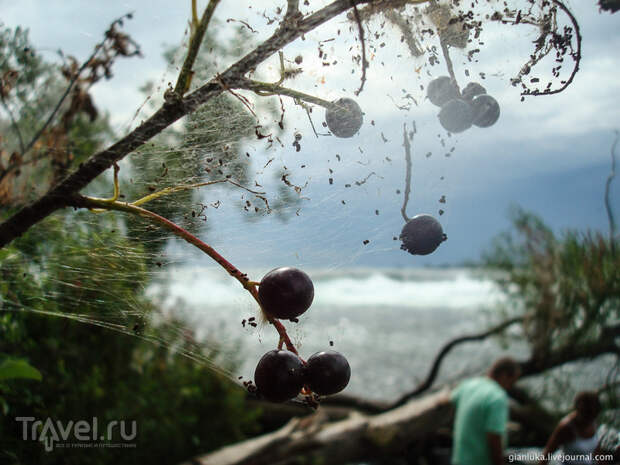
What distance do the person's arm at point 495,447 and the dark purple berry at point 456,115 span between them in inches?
96.0

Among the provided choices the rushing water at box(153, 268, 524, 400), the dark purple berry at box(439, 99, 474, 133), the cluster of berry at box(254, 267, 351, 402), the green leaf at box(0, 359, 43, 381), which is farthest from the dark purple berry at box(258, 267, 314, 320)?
the rushing water at box(153, 268, 524, 400)

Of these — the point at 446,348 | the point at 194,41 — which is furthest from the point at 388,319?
the point at 194,41

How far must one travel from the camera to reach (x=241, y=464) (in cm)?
278

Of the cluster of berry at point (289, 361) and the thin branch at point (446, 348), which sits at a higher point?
the thin branch at point (446, 348)

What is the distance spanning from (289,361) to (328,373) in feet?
0.17

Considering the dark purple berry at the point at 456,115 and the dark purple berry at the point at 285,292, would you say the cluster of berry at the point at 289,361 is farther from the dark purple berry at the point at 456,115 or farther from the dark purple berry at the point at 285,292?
the dark purple berry at the point at 456,115

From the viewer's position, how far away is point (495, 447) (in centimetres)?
263

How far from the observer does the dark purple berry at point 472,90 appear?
635mm

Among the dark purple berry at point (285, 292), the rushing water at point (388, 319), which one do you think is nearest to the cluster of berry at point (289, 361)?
the dark purple berry at point (285, 292)

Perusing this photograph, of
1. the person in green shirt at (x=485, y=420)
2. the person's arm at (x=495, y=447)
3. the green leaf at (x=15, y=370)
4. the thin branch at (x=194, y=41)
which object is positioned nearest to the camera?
the thin branch at (x=194, y=41)

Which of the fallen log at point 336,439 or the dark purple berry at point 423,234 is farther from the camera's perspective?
the fallen log at point 336,439

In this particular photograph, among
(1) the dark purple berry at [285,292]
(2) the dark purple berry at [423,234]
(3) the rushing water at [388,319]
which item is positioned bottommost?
(1) the dark purple berry at [285,292]

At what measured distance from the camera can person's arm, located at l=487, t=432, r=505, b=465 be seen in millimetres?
2582

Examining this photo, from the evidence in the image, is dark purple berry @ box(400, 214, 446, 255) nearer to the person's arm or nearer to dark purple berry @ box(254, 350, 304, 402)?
dark purple berry @ box(254, 350, 304, 402)
